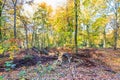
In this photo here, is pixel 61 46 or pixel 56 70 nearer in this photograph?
pixel 56 70

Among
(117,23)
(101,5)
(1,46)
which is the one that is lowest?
(1,46)

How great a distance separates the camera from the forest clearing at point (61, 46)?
37.5 feet

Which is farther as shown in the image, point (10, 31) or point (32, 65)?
point (10, 31)

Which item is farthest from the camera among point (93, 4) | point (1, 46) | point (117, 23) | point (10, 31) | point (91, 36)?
point (91, 36)

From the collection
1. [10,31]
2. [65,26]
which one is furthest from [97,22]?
[10,31]

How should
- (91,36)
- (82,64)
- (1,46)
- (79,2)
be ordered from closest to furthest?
(1,46) → (82,64) → (79,2) → (91,36)

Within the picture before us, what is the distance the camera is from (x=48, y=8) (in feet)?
141

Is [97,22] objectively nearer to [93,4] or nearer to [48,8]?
[93,4]

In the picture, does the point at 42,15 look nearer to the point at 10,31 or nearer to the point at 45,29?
the point at 45,29

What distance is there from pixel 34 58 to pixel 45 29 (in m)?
29.1

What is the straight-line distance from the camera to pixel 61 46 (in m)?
33.9

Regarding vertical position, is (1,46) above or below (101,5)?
below

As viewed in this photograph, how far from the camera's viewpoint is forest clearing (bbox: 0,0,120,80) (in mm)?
11422

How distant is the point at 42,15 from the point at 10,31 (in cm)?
1418
